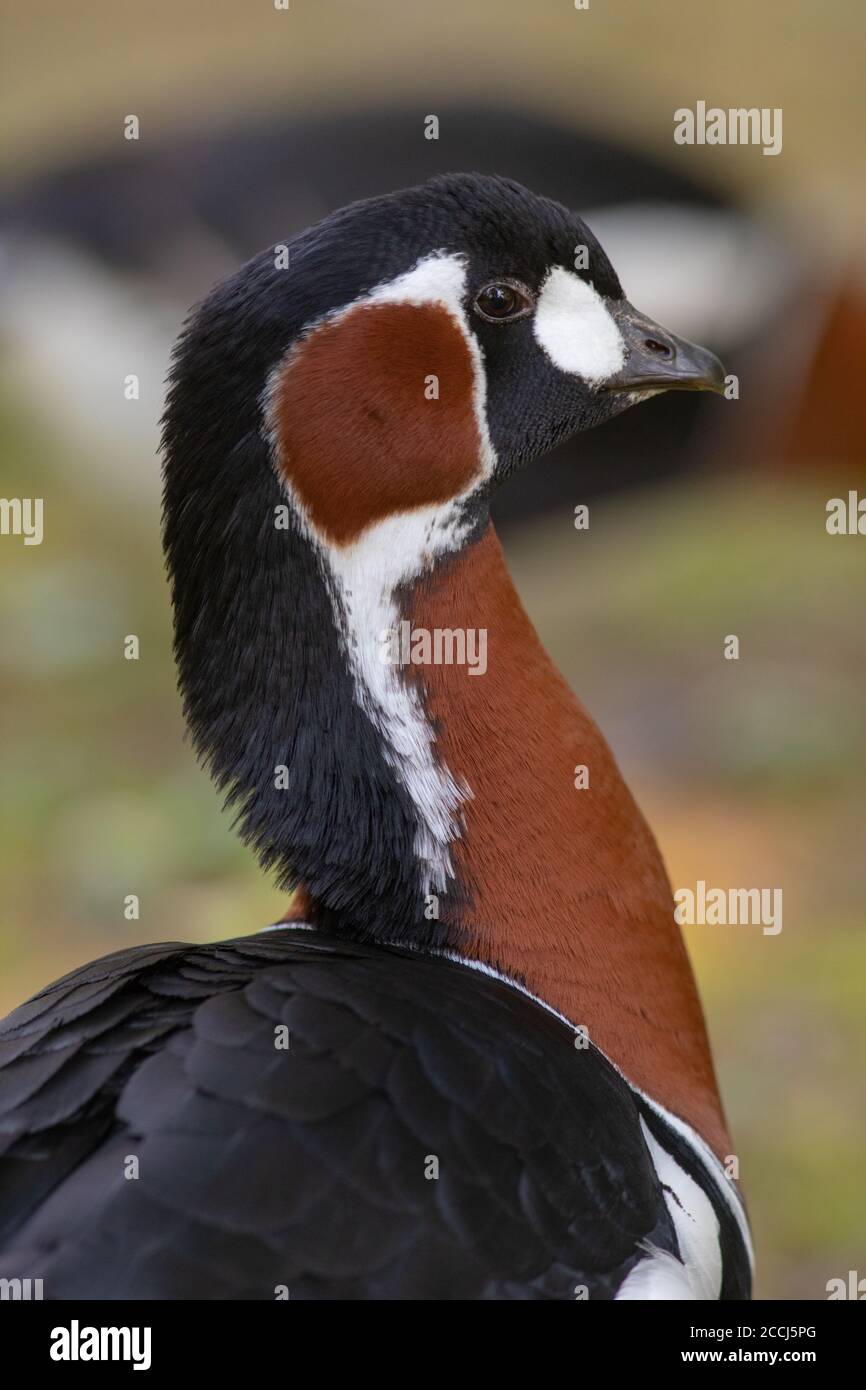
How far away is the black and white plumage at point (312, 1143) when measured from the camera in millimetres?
1187

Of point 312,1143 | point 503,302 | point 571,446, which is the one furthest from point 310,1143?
point 571,446

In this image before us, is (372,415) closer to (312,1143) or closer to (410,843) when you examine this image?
(410,843)

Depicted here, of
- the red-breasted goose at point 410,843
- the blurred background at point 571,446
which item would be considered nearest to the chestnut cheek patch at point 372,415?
the red-breasted goose at point 410,843

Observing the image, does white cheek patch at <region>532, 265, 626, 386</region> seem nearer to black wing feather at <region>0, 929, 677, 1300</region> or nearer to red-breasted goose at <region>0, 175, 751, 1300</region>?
red-breasted goose at <region>0, 175, 751, 1300</region>

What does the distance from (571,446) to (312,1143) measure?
307 centimetres

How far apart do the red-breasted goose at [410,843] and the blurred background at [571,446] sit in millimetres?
1249

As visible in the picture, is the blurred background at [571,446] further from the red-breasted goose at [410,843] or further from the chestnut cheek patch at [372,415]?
the chestnut cheek patch at [372,415]

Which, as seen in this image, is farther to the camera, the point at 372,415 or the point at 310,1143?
the point at 372,415

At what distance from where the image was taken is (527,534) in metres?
4.21

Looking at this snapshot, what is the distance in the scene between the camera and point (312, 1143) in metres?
1.24

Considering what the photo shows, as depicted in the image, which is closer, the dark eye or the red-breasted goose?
the red-breasted goose

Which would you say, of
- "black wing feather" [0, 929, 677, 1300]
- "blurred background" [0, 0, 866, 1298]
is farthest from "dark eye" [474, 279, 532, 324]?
"blurred background" [0, 0, 866, 1298]

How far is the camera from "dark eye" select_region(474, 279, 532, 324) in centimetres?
155

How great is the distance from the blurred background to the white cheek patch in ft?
4.84
